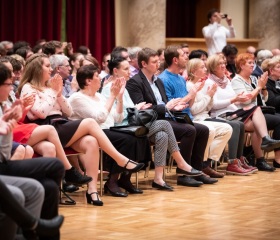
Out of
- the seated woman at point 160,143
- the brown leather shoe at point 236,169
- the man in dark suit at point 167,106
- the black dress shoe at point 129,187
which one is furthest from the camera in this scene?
the brown leather shoe at point 236,169

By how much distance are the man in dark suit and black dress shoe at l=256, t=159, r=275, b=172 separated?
110 cm

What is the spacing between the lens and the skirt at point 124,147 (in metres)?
6.88

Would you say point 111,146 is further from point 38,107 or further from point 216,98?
point 216,98

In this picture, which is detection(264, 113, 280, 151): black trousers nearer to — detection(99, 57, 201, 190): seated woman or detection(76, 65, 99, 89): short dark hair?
detection(99, 57, 201, 190): seated woman

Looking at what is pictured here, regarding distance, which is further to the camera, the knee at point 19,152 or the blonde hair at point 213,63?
the blonde hair at point 213,63

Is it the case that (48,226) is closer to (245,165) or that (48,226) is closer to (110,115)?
(110,115)

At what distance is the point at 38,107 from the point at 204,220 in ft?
5.30

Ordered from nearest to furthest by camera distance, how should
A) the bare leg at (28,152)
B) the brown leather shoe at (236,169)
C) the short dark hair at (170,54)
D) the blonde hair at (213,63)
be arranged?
the bare leg at (28,152) → the short dark hair at (170,54) → the brown leather shoe at (236,169) → the blonde hair at (213,63)

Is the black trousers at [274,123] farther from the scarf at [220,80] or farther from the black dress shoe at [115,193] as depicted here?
the black dress shoe at [115,193]

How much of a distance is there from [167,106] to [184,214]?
1772mm

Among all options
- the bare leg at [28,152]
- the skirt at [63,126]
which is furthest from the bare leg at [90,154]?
the bare leg at [28,152]

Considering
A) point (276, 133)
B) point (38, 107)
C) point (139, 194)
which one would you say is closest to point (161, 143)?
point (139, 194)

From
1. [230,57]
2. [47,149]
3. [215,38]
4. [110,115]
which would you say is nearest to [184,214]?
[47,149]

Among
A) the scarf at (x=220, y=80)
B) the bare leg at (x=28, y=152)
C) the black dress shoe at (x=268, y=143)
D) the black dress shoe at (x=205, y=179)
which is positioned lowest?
the black dress shoe at (x=205, y=179)
